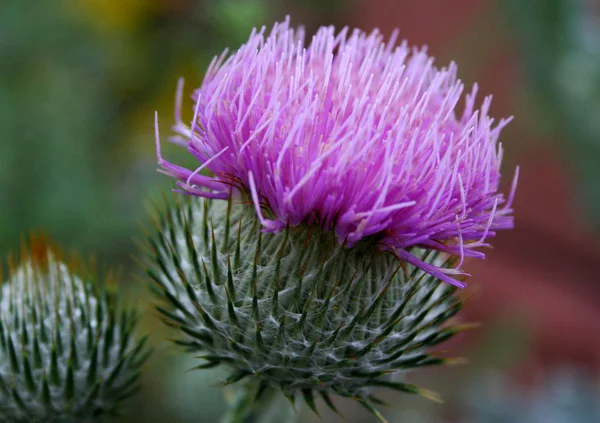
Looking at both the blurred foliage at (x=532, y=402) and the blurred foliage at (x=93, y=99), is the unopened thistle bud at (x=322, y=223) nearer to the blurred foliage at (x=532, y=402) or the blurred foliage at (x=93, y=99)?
the blurred foliage at (x=93, y=99)

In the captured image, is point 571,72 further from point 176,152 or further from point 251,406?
point 251,406

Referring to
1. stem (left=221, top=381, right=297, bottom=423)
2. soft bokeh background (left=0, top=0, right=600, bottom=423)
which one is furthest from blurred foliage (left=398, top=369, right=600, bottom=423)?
stem (left=221, top=381, right=297, bottom=423)

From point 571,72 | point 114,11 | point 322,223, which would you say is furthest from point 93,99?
point 322,223

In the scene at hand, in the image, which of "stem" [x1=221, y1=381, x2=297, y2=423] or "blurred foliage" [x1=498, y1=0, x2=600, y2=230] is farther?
"blurred foliage" [x1=498, y1=0, x2=600, y2=230]

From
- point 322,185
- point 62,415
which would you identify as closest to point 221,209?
point 322,185

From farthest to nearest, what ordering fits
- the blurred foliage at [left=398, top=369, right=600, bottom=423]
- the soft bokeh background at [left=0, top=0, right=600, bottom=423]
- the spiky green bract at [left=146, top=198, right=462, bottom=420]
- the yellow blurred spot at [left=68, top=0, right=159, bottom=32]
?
the yellow blurred spot at [left=68, top=0, right=159, bottom=32] < the blurred foliage at [left=398, top=369, right=600, bottom=423] < the soft bokeh background at [left=0, top=0, right=600, bottom=423] < the spiky green bract at [left=146, top=198, right=462, bottom=420]

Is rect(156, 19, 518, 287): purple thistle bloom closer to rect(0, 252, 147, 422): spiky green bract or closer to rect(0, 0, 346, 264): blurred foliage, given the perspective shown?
rect(0, 252, 147, 422): spiky green bract

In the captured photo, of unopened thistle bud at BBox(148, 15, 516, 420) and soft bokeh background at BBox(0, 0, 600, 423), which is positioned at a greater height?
soft bokeh background at BBox(0, 0, 600, 423)
